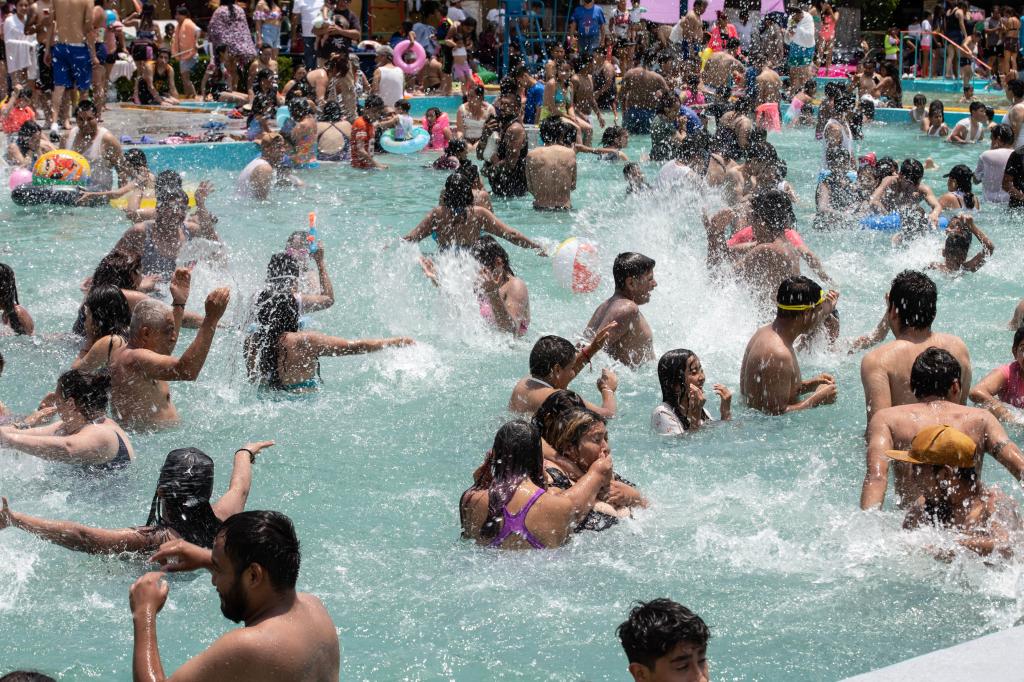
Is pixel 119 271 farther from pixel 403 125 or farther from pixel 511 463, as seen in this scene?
pixel 403 125

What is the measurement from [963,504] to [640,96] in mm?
15786

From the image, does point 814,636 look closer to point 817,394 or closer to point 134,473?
point 817,394

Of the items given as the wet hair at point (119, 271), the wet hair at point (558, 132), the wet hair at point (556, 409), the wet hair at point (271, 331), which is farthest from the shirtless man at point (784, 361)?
the wet hair at point (558, 132)

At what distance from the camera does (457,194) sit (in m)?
10.6

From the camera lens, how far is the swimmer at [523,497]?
533 cm

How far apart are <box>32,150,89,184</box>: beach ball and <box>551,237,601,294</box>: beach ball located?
20.3 feet

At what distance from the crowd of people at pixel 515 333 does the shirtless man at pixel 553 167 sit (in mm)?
28

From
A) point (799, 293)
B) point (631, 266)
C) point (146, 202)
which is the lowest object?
point (146, 202)

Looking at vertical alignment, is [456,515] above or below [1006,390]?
below

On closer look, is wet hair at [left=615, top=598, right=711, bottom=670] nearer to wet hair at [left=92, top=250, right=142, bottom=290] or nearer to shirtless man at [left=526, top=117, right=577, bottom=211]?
wet hair at [left=92, top=250, right=142, bottom=290]

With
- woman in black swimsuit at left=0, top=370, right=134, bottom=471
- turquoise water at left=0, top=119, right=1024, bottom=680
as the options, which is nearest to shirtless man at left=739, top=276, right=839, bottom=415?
turquoise water at left=0, top=119, right=1024, bottom=680

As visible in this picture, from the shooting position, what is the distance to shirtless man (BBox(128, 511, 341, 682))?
3.53m

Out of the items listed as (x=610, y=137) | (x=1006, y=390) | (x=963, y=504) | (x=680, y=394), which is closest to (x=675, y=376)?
(x=680, y=394)

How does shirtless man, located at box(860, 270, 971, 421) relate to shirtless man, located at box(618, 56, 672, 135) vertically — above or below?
above
